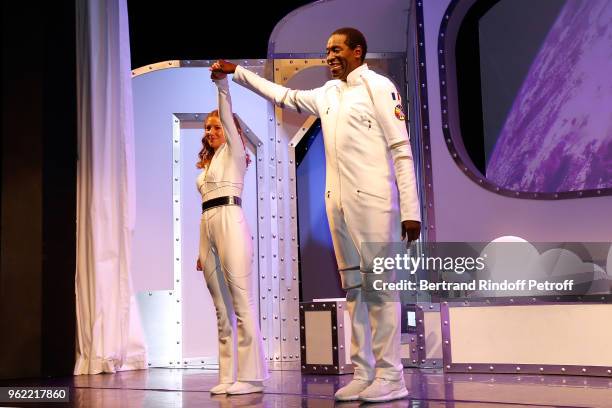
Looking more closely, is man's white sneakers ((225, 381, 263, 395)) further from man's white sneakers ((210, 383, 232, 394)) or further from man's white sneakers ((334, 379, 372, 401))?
man's white sneakers ((334, 379, 372, 401))

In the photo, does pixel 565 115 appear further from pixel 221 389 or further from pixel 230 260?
pixel 221 389

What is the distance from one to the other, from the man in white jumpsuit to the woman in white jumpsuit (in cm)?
57

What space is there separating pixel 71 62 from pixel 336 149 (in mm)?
2413

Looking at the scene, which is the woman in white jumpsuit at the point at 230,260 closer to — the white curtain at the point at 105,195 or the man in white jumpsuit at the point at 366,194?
the man in white jumpsuit at the point at 366,194

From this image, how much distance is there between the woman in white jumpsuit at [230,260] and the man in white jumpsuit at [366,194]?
0.57 meters

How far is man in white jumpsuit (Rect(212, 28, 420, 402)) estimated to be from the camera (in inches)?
113

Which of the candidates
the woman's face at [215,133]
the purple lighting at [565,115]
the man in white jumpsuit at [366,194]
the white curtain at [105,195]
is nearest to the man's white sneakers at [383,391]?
the man in white jumpsuit at [366,194]

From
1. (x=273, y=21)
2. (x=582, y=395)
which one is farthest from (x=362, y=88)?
(x=273, y=21)

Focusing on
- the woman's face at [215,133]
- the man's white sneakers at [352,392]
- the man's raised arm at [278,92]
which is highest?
the man's raised arm at [278,92]

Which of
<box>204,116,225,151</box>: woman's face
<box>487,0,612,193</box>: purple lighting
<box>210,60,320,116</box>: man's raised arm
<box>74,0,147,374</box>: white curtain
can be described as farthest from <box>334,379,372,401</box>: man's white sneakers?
<box>74,0,147,374</box>: white curtain

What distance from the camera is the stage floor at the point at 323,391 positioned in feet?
9.18

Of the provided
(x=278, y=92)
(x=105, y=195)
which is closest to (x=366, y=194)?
(x=278, y=92)

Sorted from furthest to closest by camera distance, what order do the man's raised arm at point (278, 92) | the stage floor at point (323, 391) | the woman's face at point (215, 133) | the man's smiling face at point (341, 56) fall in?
1. the woman's face at point (215, 133)
2. the man's raised arm at point (278, 92)
3. the man's smiling face at point (341, 56)
4. the stage floor at point (323, 391)

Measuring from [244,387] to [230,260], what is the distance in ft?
1.85
